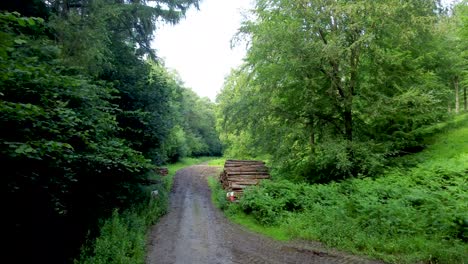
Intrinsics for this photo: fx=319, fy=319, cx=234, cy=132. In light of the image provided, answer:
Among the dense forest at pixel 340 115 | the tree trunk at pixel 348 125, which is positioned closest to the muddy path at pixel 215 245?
the dense forest at pixel 340 115

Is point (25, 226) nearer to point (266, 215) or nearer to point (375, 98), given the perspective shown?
point (266, 215)

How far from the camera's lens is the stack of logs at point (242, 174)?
1675cm

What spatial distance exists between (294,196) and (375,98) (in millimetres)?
6469

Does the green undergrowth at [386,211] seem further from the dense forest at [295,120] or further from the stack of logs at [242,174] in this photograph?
the stack of logs at [242,174]

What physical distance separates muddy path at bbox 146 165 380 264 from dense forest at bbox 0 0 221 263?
7.31 feet

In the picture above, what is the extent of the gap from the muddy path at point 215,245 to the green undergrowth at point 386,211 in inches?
26.1

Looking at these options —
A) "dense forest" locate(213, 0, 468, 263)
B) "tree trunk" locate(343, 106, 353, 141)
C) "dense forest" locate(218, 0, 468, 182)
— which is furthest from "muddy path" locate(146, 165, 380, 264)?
"tree trunk" locate(343, 106, 353, 141)

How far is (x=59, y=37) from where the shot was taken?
935 centimetres

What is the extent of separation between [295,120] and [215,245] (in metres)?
8.57

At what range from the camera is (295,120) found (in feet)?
54.1

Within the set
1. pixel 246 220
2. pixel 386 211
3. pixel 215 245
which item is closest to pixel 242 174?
pixel 246 220

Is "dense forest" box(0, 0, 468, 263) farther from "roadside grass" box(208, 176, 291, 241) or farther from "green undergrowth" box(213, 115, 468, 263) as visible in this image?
"roadside grass" box(208, 176, 291, 241)

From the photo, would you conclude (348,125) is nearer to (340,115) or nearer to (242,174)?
(340,115)

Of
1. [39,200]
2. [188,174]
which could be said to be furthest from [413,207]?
[188,174]
